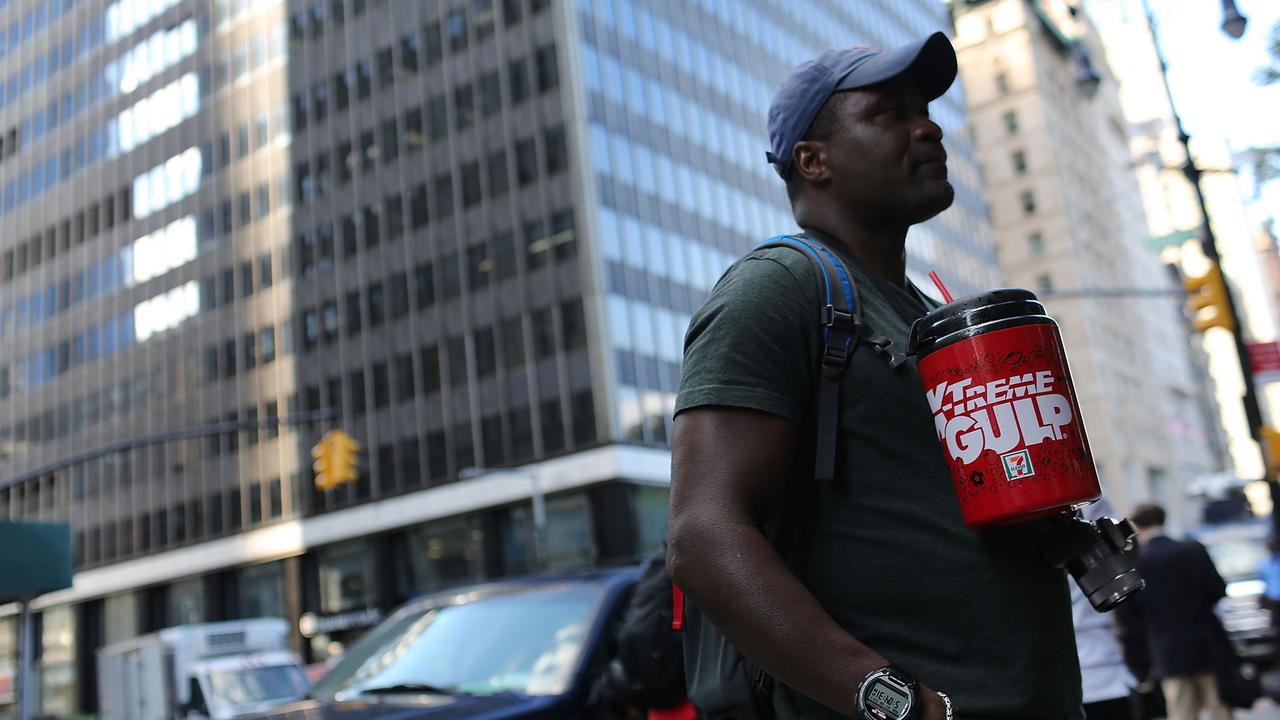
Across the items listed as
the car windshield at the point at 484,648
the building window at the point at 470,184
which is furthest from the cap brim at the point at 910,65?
the building window at the point at 470,184

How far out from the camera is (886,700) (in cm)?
159

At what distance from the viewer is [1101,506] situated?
15.7 feet

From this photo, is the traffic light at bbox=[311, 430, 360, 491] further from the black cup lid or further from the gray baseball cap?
the black cup lid

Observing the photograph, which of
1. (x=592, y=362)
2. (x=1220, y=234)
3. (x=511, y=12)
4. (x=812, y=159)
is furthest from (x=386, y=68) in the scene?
(x=1220, y=234)

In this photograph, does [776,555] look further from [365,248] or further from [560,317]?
[365,248]

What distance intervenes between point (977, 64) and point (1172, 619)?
71.8 m

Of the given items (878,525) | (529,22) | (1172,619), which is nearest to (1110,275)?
(529,22)

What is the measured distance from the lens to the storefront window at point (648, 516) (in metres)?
38.2

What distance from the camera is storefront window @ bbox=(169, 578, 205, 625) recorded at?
50250 mm

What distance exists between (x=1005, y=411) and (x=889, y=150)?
0.59m

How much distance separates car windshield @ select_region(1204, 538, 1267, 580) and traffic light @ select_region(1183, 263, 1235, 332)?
9.42 feet

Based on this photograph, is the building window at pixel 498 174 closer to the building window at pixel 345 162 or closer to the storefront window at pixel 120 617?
the building window at pixel 345 162

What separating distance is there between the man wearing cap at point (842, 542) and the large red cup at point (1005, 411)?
9 centimetres

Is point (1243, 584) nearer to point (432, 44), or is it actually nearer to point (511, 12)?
point (511, 12)
